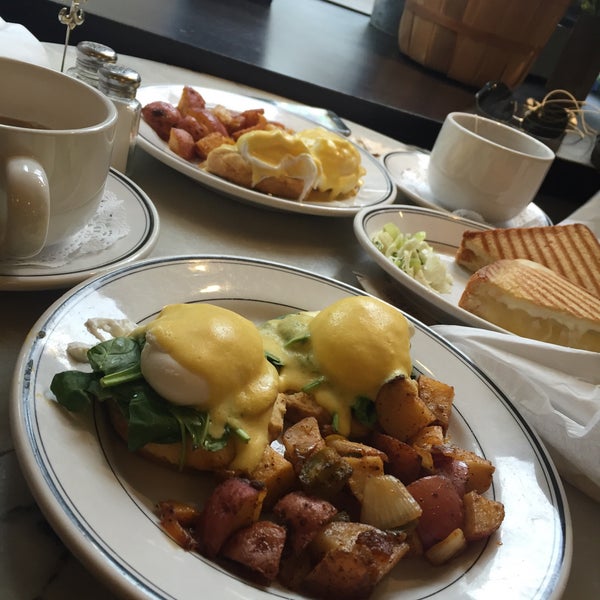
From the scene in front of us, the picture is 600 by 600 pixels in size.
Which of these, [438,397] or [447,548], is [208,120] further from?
[447,548]

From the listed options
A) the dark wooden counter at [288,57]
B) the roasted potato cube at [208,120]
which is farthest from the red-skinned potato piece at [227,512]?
the dark wooden counter at [288,57]

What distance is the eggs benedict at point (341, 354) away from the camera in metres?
0.92

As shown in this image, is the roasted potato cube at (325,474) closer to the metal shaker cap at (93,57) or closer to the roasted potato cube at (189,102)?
the metal shaker cap at (93,57)

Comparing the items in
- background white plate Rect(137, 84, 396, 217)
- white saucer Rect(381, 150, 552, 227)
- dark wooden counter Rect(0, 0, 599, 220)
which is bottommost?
dark wooden counter Rect(0, 0, 599, 220)

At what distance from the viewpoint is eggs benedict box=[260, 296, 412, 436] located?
917 mm

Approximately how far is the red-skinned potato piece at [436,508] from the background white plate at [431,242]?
0.50 metres

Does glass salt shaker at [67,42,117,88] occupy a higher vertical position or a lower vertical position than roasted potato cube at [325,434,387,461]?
higher

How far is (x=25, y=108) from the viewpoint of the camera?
101 cm

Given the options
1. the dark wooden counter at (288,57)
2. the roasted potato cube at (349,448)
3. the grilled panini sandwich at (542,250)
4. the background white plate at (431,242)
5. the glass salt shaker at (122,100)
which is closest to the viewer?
the roasted potato cube at (349,448)

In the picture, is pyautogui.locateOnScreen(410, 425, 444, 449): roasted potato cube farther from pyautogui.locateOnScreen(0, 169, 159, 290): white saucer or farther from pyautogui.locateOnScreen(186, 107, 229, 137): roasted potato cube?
pyautogui.locateOnScreen(186, 107, 229, 137): roasted potato cube

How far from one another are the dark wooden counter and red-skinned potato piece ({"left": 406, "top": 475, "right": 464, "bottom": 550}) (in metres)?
2.17

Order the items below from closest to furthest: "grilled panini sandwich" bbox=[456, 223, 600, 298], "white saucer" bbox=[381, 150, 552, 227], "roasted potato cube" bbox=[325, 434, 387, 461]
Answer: "roasted potato cube" bbox=[325, 434, 387, 461] < "grilled panini sandwich" bbox=[456, 223, 600, 298] < "white saucer" bbox=[381, 150, 552, 227]

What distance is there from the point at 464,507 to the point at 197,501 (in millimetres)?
338

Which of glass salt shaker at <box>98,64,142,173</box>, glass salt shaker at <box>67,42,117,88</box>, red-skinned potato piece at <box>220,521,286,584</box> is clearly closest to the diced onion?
red-skinned potato piece at <box>220,521,286,584</box>
